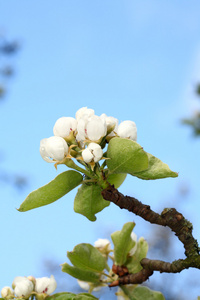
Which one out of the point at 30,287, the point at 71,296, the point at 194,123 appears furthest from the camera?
the point at 194,123

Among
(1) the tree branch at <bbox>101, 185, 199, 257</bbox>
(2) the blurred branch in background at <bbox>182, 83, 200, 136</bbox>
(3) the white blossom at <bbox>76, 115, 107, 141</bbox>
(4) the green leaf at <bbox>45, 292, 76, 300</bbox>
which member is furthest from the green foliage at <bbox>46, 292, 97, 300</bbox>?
(2) the blurred branch in background at <bbox>182, 83, 200, 136</bbox>

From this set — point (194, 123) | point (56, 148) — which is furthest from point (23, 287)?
point (194, 123)

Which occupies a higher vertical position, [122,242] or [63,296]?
[122,242]

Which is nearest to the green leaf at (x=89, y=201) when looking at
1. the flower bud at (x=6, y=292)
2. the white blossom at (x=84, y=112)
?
the white blossom at (x=84, y=112)

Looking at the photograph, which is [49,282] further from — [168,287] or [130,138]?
[168,287]

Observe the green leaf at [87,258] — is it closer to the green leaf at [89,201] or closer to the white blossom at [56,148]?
the green leaf at [89,201]

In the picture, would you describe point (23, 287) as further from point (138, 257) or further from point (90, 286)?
point (138, 257)

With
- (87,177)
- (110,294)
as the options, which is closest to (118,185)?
(87,177)
